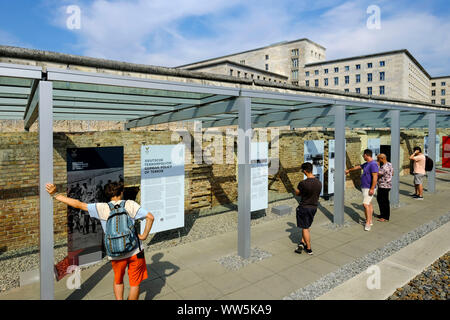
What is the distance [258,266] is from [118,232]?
2.65 meters

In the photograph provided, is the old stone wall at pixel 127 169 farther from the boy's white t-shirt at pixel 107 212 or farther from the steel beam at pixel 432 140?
the steel beam at pixel 432 140

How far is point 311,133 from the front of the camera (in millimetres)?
11016

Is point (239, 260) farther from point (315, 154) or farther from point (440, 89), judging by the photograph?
point (440, 89)

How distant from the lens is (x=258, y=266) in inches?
185

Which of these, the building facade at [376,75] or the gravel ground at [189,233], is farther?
the building facade at [376,75]

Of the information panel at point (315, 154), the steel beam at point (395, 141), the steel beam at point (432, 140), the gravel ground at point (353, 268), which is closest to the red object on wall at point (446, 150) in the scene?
the steel beam at point (432, 140)

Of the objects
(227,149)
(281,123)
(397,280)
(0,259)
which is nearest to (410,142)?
(281,123)

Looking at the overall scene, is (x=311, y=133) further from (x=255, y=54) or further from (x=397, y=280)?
(x=255, y=54)

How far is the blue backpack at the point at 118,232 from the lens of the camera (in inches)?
118

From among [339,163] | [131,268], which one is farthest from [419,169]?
[131,268]

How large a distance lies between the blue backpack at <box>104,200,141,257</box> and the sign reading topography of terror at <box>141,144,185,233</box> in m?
2.21

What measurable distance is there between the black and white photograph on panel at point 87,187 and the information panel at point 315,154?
19.2 ft

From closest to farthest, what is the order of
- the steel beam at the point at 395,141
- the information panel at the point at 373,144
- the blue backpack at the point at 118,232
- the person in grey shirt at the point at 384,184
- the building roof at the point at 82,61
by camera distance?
the blue backpack at the point at 118,232
the building roof at the point at 82,61
the person in grey shirt at the point at 384,184
the steel beam at the point at 395,141
the information panel at the point at 373,144

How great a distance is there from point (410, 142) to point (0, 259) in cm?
1890
